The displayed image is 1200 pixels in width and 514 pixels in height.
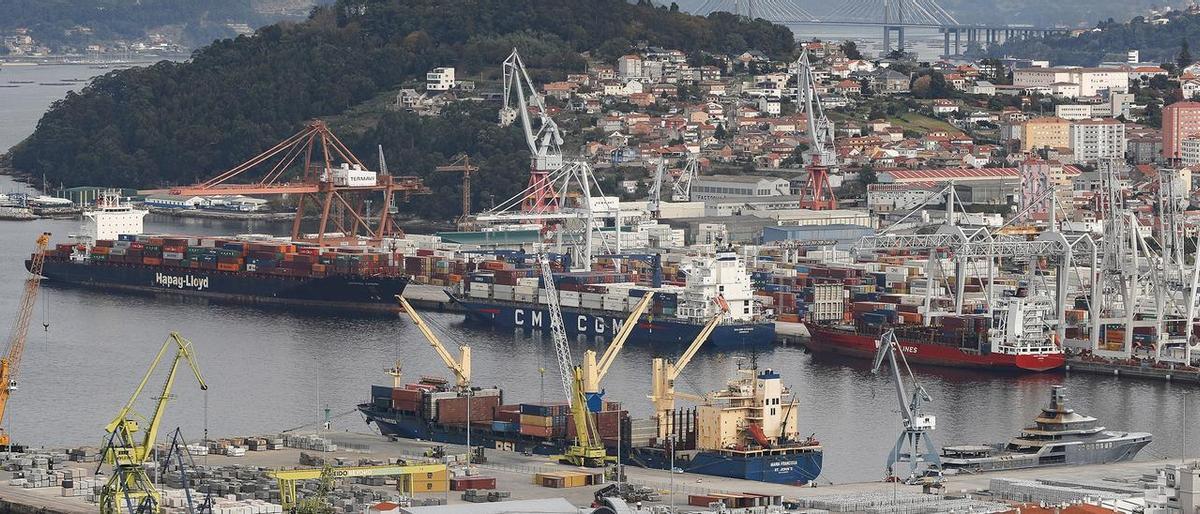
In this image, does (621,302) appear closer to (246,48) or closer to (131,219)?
(131,219)

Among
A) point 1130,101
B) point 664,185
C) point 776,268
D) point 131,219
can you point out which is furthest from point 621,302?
point 1130,101

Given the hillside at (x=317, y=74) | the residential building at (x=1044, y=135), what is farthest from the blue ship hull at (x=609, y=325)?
the residential building at (x=1044, y=135)

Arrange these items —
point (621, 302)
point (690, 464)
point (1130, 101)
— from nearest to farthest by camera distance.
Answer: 1. point (690, 464)
2. point (621, 302)
3. point (1130, 101)

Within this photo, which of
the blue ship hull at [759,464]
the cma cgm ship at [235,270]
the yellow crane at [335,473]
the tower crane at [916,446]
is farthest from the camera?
the cma cgm ship at [235,270]

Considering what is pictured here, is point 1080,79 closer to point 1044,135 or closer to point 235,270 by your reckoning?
point 1044,135

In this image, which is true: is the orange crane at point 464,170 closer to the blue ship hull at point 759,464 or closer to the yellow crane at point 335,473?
the blue ship hull at point 759,464

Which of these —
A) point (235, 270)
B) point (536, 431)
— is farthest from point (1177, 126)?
point (536, 431)
